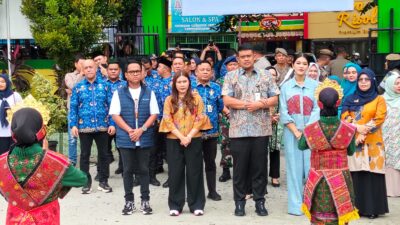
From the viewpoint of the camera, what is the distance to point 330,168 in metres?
5.51

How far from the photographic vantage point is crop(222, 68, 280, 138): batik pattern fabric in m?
6.91

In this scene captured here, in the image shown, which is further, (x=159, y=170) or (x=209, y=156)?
(x=159, y=170)

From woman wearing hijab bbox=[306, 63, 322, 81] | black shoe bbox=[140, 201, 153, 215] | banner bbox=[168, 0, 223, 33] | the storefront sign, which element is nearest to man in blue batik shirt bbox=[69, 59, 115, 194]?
black shoe bbox=[140, 201, 153, 215]

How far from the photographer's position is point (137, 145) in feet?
23.5

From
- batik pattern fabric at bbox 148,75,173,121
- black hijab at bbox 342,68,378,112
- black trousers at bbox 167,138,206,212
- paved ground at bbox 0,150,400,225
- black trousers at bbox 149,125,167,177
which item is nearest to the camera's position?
black hijab at bbox 342,68,378,112

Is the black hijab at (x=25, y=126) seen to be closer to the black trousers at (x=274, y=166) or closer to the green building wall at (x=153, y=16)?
the black trousers at (x=274, y=166)

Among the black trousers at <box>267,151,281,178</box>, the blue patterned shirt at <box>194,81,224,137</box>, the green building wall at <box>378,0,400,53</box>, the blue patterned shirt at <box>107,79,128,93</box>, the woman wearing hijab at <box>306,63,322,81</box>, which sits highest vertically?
the green building wall at <box>378,0,400,53</box>

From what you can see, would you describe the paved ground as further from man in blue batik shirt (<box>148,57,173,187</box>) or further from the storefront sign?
the storefront sign

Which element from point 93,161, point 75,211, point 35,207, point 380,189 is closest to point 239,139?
point 380,189

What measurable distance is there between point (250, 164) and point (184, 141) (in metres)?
0.79

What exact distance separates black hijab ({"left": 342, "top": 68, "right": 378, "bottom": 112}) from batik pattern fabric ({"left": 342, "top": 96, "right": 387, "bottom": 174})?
0.04 meters

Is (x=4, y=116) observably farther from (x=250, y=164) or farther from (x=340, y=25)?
(x=340, y=25)

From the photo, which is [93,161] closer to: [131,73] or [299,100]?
[131,73]

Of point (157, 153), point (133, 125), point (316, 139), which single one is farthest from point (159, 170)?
point (316, 139)
